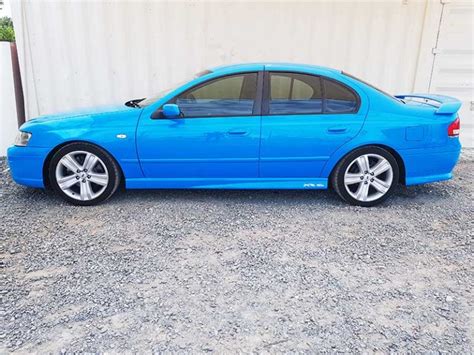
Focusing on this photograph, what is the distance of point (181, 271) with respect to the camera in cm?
262

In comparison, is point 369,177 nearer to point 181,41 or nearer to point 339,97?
point 339,97

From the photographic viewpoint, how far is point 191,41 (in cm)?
550

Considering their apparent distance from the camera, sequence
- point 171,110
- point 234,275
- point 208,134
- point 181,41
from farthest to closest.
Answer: point 181,41, point 208,134, point 171,110, point 234,275

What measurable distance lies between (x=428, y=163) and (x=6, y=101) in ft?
18.2

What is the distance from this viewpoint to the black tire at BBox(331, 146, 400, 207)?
3.64 meters

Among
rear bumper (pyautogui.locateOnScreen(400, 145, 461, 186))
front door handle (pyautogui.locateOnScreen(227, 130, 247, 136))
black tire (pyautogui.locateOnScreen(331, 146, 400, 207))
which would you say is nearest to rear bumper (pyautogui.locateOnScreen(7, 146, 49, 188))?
front door handle (pyautogui.locateOnScreen(227, 130, 247, 136))

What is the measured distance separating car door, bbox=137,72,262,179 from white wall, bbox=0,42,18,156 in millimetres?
2974

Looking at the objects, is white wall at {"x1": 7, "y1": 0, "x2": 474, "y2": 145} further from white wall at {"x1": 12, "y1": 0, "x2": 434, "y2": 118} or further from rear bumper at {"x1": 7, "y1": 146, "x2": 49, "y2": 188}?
rear bumper at {"x1": 7, "y1": 146, "x2": 49, "y2": 188}

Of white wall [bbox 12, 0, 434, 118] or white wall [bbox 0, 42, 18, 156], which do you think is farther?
white wall [bbox 12, 0, 434, 118]

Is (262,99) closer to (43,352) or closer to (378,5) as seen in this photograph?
(43,352)

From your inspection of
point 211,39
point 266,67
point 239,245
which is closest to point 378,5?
point 211,39

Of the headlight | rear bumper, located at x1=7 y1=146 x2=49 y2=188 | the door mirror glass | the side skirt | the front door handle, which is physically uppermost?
the door mirror glass

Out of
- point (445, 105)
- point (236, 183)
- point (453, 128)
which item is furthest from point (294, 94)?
point (453, 128)

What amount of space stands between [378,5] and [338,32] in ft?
2.30
